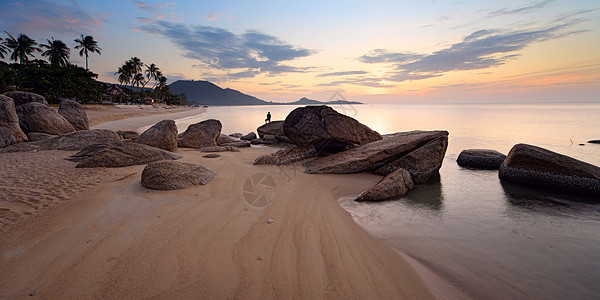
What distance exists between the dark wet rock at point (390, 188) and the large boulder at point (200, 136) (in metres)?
10.6

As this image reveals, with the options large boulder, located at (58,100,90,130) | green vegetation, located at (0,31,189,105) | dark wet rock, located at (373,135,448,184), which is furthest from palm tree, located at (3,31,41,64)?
dark wet rock, located at (373,135,448,184)

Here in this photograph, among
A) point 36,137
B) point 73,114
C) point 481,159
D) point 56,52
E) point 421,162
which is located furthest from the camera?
point 56,52

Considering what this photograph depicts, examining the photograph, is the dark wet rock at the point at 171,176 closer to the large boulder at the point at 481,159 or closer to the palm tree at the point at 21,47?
the large boulder at the point at 481,159

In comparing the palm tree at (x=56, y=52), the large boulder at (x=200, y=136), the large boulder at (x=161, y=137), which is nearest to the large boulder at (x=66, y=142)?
the large boulder at (x=161, y=137)

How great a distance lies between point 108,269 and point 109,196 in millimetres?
2926

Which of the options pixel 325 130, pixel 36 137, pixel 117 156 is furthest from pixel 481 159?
pixel 36 137

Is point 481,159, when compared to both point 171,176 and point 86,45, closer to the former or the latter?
point 171,176

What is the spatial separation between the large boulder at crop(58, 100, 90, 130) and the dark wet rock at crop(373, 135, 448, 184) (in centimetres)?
1915

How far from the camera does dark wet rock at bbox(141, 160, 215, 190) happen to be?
581 centimetres

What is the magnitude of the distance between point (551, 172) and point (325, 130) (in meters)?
7.51

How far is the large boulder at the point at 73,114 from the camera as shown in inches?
621

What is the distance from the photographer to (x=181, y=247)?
351 cm

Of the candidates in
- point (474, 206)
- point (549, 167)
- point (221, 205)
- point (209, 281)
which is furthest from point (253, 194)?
point (549, 167)

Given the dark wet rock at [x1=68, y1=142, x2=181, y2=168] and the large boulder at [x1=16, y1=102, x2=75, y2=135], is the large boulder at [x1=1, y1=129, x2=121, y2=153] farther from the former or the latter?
the large boulder at [x1=16, y1=102, x2=75, y2=135]
